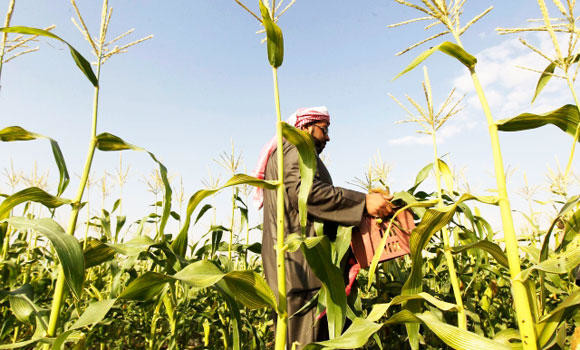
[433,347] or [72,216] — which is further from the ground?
[72,216]

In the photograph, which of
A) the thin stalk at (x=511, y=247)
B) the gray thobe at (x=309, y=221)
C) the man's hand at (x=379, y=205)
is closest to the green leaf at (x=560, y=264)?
the thin stalk at (x=511, y=247)

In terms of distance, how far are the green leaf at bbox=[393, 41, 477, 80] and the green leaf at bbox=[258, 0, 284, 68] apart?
513 millimetres

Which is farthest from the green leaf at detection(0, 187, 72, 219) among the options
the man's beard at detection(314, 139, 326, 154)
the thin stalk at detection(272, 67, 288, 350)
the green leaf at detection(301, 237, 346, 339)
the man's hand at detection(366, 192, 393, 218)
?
the man's beard at detection(314, 139, 326, 154)

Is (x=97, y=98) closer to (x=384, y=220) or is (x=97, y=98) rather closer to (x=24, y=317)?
(x=24, y=317)

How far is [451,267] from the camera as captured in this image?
61.3 inches

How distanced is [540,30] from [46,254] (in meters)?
4.02

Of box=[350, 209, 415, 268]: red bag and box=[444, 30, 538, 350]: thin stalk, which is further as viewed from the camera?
box=[350, 209, 415, 268]: red bag

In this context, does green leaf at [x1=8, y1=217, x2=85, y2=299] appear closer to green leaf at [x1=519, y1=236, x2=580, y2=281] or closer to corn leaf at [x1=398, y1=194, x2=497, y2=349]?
corn leaf at [x1=398, y1=194, x2=497, y2=349]

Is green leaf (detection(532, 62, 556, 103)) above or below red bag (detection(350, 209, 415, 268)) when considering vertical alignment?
above

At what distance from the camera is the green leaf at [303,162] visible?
4.35 feet

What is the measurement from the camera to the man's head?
2787 millimetres

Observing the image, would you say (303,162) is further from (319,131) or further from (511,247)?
(319,131)

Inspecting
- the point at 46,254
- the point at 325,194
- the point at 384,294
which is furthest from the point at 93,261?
the point at 46,254

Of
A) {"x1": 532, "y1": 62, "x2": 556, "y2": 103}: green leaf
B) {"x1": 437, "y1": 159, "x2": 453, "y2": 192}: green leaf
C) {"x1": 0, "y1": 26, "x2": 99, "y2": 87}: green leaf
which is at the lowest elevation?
{"x1": 437, "y1": 159, "x2": 453, "y2": 192}: green leaf
